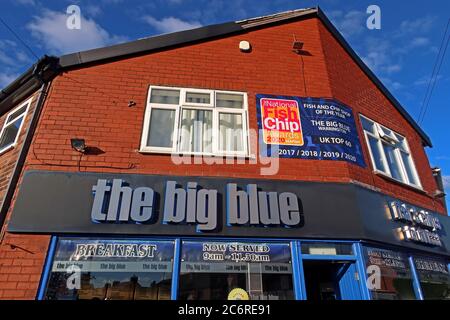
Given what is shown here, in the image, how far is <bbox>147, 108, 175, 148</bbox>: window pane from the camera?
621 centimetres

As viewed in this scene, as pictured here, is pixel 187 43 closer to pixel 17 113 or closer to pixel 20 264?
pixel 17 113

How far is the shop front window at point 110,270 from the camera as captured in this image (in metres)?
4.73

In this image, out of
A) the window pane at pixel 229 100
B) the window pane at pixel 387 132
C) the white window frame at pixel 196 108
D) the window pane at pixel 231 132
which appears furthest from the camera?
the window pane at pixel 387 132

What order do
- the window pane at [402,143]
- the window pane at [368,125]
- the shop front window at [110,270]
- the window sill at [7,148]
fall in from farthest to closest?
the window pane at [402,143] < the window pane at [368,125] < the window sill at [7,148] < the shop front window at [110,270]

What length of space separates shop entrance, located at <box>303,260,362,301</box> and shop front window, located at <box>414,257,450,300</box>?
1.80 m

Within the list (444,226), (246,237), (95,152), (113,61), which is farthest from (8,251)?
(444,226)

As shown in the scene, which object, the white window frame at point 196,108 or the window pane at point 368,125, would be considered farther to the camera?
the window pane at point 368,125

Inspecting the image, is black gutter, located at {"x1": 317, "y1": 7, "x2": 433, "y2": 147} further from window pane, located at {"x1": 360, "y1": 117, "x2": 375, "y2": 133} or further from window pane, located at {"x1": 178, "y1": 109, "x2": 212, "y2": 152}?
window pane, located at {"x1": 178, "y1": 109, "x2": 212, "y2": 152}

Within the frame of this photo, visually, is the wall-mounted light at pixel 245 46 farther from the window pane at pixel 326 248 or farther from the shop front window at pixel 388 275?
the shop front window at pixel 388 275

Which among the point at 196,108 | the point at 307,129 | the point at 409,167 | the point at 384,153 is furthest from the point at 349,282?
the point at 196,108

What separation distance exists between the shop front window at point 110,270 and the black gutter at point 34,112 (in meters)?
1.18

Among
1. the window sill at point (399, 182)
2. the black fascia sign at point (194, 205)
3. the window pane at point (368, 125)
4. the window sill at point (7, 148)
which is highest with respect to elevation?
the window pane at point (368, 125)

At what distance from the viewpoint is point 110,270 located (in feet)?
16.1

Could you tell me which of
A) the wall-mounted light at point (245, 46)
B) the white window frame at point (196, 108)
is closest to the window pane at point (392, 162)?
the white window frame at point (196, 108)
